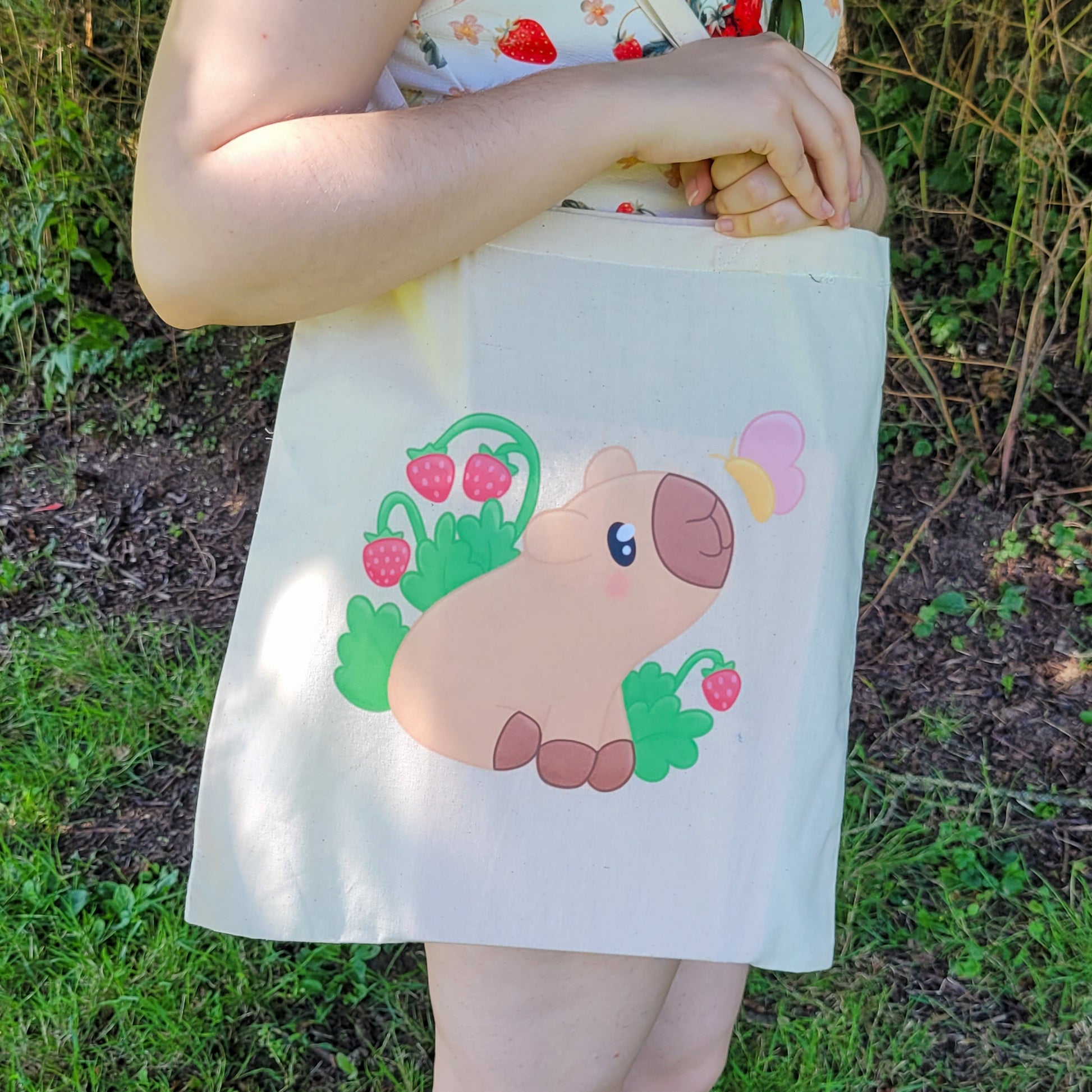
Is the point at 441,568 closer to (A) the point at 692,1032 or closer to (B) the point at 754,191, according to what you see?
(B) the point at 754,191

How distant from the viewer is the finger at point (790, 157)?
73cm

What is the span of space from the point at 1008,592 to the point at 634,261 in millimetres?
1763

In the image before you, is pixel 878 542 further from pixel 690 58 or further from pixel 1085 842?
pixel 690 58

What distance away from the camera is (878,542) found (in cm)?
236

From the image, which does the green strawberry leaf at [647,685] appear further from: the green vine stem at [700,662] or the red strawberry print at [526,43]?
the red strawberry print at [526,43]

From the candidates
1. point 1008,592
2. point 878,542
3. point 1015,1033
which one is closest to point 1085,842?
point 1015,1033

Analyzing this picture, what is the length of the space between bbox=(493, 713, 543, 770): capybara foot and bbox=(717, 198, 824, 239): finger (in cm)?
44

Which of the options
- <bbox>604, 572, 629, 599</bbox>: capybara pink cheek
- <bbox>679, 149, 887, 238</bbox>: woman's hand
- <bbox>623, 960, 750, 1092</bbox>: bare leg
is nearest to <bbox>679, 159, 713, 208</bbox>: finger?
<bbox>679, 149, 887, 238</bbox>: woman's hand

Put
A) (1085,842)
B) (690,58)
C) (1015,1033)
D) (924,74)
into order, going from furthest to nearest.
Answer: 1. (924,74)
2. (1085,842)
3. (1015,1033)
4. (690,58)

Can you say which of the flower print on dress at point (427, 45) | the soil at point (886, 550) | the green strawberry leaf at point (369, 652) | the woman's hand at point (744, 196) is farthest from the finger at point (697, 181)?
the soil at point (886, 550)

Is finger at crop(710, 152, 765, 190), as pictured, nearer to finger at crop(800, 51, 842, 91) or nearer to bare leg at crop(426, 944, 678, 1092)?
finger at crop(800, 51, 842, 91)

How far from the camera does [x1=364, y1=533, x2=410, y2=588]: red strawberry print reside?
2.54 ft

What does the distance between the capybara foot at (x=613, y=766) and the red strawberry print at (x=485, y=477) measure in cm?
23

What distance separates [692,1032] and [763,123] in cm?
108
